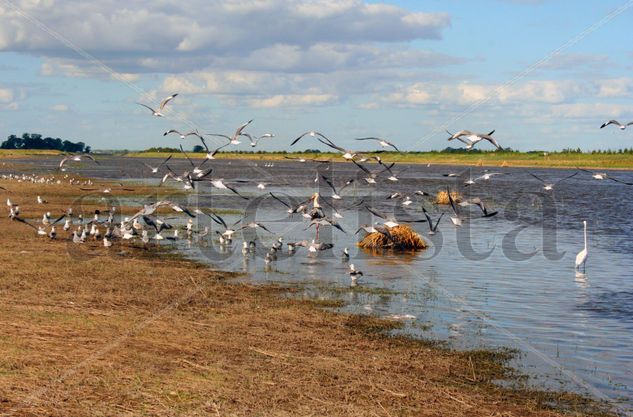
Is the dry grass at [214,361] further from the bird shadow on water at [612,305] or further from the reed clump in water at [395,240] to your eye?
the reed clump in water at [395,240]

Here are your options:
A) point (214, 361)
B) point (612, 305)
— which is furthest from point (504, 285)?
point (214, 361)

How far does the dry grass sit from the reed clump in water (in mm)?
11231

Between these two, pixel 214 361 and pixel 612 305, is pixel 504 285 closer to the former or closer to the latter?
pixel 612 305

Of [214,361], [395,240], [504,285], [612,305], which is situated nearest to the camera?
[214,361]

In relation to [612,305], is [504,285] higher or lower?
higher

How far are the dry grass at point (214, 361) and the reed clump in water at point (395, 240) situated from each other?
36.8 ft

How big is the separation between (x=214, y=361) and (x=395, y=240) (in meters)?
18.1

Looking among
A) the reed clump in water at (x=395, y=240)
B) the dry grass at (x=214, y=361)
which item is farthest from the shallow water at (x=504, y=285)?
the dry grass at (x=214, y=361)

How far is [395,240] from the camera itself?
3030 centimetres

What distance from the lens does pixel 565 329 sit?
17.5 m

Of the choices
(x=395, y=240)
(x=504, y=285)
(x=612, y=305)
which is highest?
(x=395, y=240)

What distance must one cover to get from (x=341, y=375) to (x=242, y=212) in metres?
35.6

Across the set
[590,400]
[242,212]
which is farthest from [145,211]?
[242,212]

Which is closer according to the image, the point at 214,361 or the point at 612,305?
the point at 214,361
